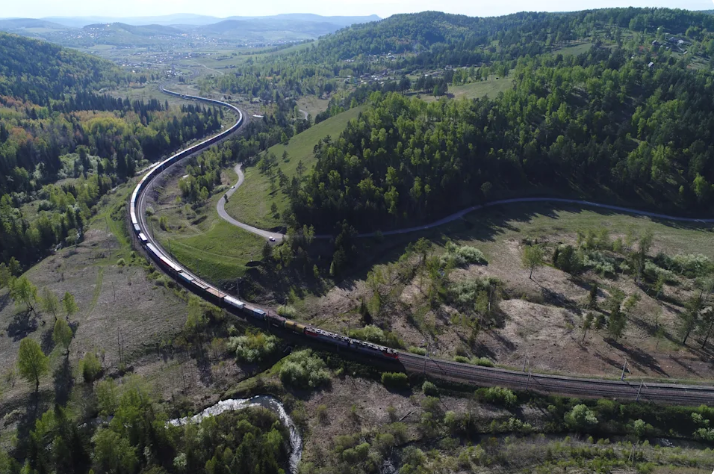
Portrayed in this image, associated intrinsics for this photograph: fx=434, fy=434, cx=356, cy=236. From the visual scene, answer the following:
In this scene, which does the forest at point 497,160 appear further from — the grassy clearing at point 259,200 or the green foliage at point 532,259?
the green foliage at point 532,259

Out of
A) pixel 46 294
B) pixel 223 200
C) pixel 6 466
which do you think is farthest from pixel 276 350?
pixel 223 200

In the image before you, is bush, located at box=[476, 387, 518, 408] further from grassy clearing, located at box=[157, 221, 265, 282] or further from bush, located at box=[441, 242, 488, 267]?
grassy clearing, located at box=[157, 221, 265, 282]

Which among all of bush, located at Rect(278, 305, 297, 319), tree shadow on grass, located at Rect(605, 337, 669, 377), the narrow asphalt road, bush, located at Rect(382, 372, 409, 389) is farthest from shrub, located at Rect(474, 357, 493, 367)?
the narrow asphalt road

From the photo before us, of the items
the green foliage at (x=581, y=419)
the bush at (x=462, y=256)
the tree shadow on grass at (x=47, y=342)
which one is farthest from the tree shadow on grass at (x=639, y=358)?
the tree shadow on grass at (x=47, y=342)

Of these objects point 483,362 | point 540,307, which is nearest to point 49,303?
point 483,362

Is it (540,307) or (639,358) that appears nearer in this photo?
(639,358)

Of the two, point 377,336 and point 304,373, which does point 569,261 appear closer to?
point 377,336
